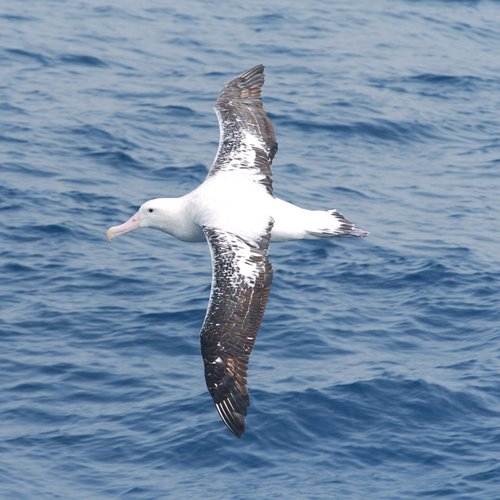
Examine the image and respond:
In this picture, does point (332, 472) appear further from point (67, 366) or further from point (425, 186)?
point (425, 186)

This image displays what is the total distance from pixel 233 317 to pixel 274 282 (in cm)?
602

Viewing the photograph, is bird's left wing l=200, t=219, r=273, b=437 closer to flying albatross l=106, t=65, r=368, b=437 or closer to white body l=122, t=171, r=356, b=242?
flying albatross l=106, t=65, r=368, b=437

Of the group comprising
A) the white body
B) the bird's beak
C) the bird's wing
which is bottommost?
the bird's beak

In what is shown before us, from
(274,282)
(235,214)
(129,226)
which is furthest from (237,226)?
(274,282)

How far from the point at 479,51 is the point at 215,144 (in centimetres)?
1059

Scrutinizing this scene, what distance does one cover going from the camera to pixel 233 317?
42.4ft

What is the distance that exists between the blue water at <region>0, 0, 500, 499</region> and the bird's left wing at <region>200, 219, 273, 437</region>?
3.02 m

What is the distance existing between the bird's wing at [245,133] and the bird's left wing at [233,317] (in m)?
1.73

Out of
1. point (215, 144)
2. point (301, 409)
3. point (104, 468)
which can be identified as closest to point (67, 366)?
point (104, 468)

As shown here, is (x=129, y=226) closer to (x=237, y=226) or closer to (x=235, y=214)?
(x=235, y=214)

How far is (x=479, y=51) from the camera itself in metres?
31.8

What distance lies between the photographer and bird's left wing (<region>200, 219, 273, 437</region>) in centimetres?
1246

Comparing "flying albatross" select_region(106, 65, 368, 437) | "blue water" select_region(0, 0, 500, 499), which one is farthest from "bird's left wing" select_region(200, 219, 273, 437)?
"blue water" select_region(0, 0, 500, 499)

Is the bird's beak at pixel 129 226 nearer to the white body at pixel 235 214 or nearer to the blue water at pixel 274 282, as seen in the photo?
the white body at pixel 235 214
